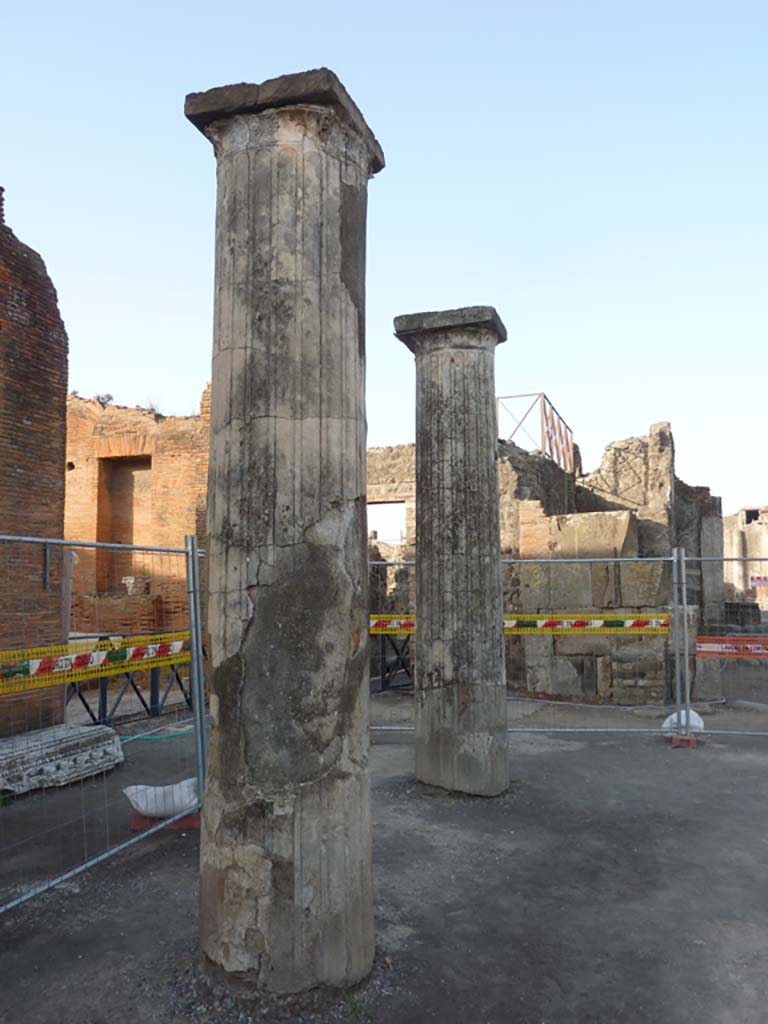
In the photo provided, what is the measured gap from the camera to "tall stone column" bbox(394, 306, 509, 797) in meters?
6.38

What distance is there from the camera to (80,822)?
5738 mm

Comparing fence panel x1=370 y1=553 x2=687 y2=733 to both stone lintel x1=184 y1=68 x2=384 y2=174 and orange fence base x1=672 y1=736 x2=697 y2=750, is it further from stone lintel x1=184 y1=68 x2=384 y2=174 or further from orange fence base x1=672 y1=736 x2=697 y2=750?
stone lintel x1=184 y1=68 x2=384 y2=174

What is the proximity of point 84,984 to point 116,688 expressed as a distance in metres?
10.3

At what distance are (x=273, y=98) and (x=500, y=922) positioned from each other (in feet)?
13.9

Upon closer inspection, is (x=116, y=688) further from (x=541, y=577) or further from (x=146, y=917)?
(x=146, y=917)

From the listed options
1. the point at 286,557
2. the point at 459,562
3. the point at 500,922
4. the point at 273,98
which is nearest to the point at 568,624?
the point at 459,562

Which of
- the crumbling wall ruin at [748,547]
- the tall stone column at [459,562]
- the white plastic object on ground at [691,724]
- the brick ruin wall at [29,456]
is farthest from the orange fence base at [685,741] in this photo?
the crumbling wall ruin at [748,547]

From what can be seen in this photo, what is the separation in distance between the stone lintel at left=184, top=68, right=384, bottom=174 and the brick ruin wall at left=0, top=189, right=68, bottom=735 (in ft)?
19.2

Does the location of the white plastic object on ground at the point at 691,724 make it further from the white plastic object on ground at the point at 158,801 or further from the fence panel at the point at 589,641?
the white plastic object on ground at the point at 158,801

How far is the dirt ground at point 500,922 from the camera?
3.21 meters

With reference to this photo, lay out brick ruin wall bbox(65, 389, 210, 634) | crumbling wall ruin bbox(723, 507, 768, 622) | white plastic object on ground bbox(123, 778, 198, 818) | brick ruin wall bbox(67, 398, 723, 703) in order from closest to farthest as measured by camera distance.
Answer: white plastic object on ground bbox(123, 778, 198, 818) < brick ruin wall bbox(67, 398, 723, 703) < brick ruin wall bbox(65, 389, 210, 634) < crumbling wall ruin bbox(723, 507, 768, 622)

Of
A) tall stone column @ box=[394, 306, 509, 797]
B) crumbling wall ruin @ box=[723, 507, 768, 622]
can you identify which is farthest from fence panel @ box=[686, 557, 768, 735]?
crumbling wall ruin @ box=[723, 507, 768, 622]

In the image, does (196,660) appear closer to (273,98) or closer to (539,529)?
(273,98)

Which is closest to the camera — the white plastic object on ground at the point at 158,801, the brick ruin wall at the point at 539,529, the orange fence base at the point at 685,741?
the white plastic object on ground at the point at 158,801
